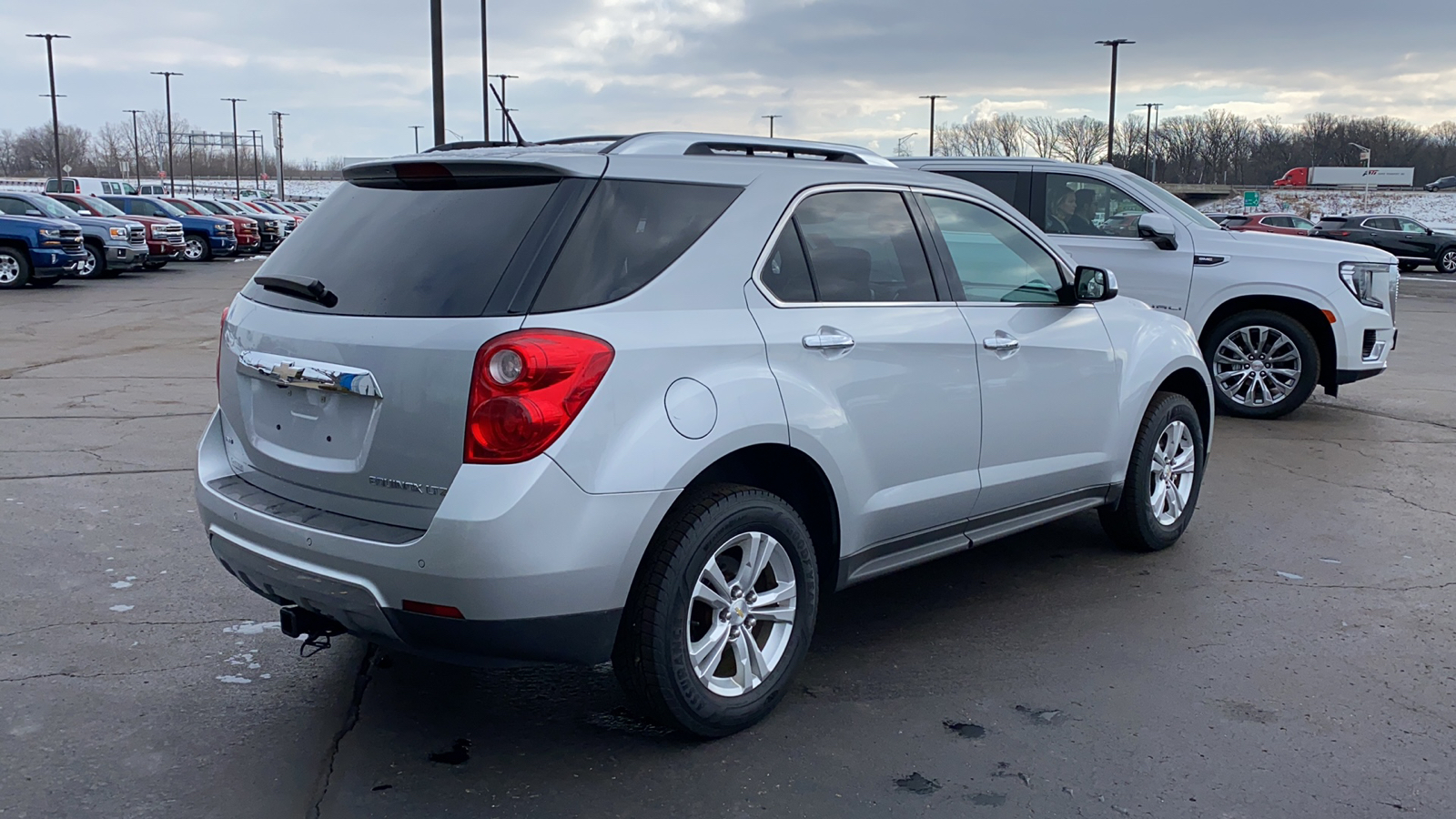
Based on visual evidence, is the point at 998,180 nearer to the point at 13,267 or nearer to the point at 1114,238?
the point at 1114,238

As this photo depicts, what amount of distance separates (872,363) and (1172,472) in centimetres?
245

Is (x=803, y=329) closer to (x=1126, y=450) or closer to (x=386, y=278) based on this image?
(x=386, y=278)

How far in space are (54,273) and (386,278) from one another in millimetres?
21507

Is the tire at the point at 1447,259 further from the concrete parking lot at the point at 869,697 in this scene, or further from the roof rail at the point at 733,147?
the roof rail at the point at 733,147

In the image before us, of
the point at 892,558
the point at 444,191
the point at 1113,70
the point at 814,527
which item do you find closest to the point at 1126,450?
the point at 892,558

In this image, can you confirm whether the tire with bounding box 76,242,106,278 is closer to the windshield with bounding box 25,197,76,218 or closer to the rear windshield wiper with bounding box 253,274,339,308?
the windshield with bounding box 25,197,76,218

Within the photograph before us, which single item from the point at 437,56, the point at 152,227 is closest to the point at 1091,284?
the point at 437,56

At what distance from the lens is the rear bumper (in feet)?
10.1

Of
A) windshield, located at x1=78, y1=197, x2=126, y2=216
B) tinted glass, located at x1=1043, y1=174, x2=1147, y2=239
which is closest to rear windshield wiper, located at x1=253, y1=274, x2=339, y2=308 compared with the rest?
tinted glass, located at x1=1043, y1=174, x2=1147, y2=239

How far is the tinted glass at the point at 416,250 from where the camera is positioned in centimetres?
332

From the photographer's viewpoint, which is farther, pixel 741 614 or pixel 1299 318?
pixel 1299 318

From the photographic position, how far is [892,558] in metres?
4.26

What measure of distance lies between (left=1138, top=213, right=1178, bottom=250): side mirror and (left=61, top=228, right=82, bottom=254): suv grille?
19.3 m

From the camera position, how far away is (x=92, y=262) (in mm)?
23438
